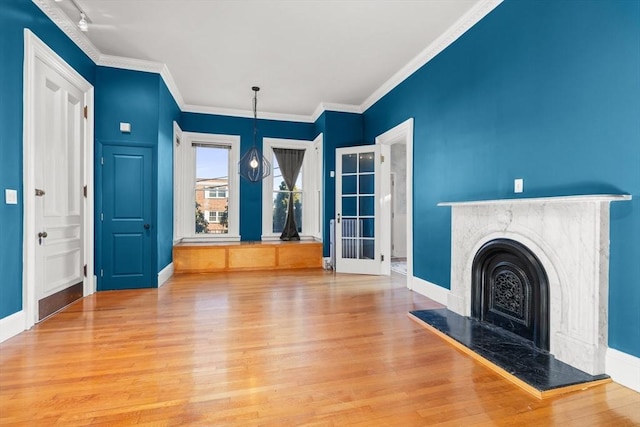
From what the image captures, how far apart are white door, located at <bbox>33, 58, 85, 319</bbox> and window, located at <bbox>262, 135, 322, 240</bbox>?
320cm

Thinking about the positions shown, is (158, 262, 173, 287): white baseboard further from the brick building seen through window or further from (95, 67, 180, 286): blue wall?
the brick building seen through window

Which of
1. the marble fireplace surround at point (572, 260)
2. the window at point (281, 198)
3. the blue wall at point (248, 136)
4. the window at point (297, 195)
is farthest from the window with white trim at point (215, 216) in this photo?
the marble fireplace surround at point (572, 260)

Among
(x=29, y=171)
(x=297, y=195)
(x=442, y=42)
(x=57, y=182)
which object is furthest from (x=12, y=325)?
(x=442, y=42)

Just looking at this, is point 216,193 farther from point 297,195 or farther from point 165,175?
point 297,195

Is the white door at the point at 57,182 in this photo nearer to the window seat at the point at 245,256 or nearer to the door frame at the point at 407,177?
the window seat at the point at 245,256

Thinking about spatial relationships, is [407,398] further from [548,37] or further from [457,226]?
[548,37]

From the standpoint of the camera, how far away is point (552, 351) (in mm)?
2252

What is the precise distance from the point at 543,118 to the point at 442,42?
1.73 m

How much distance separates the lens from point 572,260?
214 cm

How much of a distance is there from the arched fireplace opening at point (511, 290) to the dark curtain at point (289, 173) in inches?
161

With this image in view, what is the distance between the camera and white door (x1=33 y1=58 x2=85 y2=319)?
2998mm

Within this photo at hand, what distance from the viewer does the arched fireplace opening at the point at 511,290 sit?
2.37 m

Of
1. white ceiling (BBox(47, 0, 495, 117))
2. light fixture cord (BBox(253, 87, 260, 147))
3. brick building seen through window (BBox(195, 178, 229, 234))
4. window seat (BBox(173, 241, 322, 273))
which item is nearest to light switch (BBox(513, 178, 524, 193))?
white ceiling (BBox(47, 0, 495, 117))

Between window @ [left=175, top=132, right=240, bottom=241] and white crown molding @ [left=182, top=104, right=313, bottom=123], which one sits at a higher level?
white crown molding @ [left=182, top=104, right=313, bottom=123]
